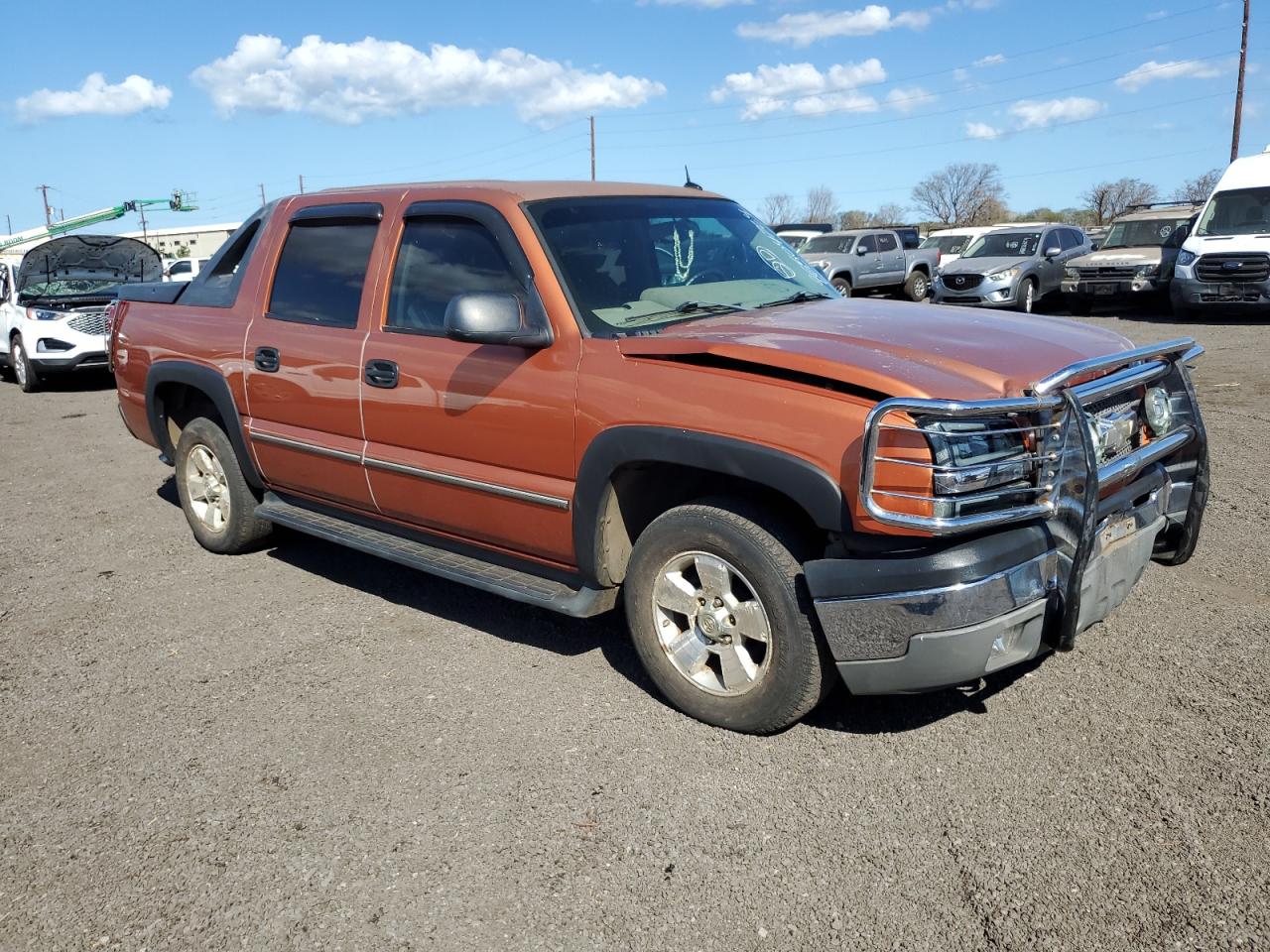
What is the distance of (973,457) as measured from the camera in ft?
9.91

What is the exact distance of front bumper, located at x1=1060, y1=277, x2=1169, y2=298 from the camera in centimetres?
1772

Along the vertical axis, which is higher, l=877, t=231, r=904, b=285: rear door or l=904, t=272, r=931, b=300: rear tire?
l=877, t=231, r=904, b=285: rear door

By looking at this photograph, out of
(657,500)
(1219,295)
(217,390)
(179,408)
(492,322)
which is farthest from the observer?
(1219,295)

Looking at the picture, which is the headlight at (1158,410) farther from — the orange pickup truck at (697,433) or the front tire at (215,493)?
the front tire at (215,493)

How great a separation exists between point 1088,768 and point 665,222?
270cm

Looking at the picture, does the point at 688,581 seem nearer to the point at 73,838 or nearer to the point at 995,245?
the point at 73,838

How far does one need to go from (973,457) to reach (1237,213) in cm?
1597

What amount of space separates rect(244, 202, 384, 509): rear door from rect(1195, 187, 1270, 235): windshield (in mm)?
15293

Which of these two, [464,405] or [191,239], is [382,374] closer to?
[464,405]

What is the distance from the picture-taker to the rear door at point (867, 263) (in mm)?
22633

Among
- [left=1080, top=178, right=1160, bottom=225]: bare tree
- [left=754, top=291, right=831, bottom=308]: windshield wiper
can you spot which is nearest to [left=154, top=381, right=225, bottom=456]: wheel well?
[left=754, top=291, right=831, bottom=308]: windshield wiper

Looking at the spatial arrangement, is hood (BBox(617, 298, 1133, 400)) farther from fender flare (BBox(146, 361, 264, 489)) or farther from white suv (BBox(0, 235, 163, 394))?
white suv (BBox(0, 235, 163, 394))

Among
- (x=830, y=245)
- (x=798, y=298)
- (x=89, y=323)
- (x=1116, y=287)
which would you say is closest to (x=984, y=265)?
(x=1116, y=287)

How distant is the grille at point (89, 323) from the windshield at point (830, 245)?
572 inches
